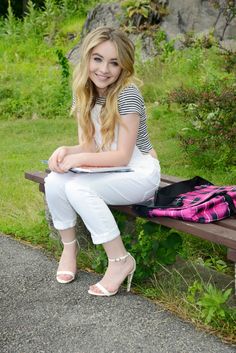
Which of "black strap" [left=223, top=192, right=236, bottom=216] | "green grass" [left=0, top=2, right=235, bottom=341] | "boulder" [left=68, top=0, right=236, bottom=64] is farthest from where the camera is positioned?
"boulder" [left=68, top=0, right=236, bottom=64]

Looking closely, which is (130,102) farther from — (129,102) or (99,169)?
(99,169)

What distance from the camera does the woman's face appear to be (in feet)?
11.7

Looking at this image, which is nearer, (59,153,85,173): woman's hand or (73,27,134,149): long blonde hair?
(59,153,85,173): woman's hand

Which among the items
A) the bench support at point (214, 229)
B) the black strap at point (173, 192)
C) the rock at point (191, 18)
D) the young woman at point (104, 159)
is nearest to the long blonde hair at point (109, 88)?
the young woman at point (104, 159)

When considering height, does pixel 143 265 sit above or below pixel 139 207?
below

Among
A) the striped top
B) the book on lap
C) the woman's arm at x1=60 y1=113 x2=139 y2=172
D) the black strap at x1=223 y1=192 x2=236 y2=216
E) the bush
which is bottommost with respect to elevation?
the bush

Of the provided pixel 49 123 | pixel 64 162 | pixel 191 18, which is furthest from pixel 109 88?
pixel 191 18

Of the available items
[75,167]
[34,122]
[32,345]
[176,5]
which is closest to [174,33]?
[176,5]

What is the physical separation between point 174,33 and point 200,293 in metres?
9.97

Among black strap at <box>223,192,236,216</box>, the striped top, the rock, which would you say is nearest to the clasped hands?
the striped top

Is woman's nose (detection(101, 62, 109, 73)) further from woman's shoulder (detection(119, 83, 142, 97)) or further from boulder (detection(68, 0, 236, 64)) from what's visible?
Result: boulder (detection(68, 0, 236, 64))

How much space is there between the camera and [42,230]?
4434 millimetres

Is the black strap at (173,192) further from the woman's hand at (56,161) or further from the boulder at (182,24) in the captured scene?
the boulder at (182,24)

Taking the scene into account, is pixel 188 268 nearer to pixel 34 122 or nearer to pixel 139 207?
pixel 139 207
